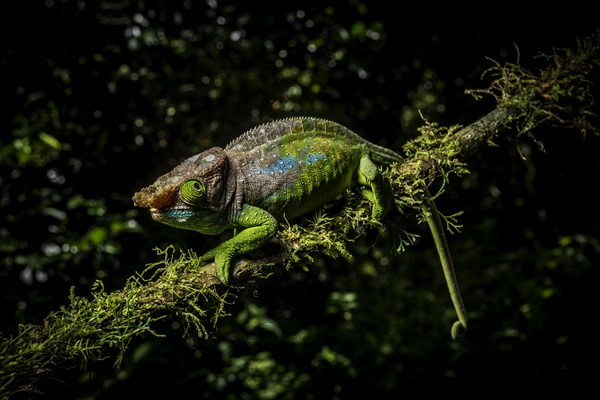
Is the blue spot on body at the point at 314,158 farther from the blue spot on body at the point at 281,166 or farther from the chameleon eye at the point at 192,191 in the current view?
the chameleon eye at the point at 192,191

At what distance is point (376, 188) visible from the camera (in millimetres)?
1766

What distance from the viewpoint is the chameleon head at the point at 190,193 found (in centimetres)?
153

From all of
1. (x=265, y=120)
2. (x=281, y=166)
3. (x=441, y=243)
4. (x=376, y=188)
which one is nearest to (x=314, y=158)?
(x=281, y=166)

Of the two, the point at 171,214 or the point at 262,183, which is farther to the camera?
the point at 262,183

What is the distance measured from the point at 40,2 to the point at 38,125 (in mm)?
584

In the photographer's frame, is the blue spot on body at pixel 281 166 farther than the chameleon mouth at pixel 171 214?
Yes

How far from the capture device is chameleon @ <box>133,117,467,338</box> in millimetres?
1548

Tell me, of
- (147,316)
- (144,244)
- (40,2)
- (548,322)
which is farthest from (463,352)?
(40,2)

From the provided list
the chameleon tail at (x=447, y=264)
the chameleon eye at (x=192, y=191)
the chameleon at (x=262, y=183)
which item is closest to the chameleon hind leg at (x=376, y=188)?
the chameleon at (x=262, y=183)

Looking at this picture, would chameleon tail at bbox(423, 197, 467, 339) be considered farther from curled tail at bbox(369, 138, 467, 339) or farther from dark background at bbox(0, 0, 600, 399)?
dark background at bbox(0, 0, 600, 399)

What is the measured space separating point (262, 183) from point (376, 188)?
1.23 feet

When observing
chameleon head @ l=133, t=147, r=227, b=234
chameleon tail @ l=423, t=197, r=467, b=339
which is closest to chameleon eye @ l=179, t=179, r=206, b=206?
chameleon head @ l=133, t=147, r=227, b=234

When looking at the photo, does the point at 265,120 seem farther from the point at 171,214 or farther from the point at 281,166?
the point at 171,214

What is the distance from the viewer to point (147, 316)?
1481 mm
